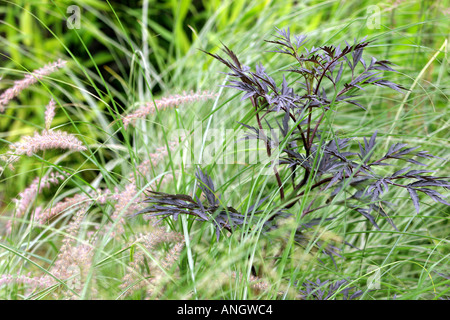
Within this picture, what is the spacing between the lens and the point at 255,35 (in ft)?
5.16

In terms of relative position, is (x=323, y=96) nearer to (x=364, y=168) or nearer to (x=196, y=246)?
(x=364, y=168)

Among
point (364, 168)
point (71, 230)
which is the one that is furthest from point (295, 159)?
point (71, 230)

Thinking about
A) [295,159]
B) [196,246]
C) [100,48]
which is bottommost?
[196,246]

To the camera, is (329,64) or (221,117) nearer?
(329,64)

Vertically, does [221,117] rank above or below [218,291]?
above

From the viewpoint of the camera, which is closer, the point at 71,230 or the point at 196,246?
the point at 71,230

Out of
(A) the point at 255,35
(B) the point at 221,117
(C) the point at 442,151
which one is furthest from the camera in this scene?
(A) the point at 255,35

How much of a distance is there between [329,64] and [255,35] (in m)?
0.96
